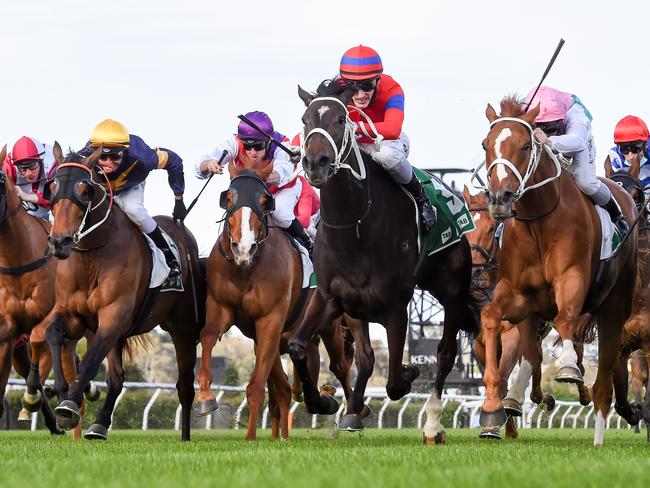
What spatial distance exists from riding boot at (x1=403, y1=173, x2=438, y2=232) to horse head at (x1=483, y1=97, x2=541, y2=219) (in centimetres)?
73

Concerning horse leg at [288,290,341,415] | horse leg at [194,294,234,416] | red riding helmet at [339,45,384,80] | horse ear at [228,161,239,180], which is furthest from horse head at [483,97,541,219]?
horse leg at [194,294,234,416]

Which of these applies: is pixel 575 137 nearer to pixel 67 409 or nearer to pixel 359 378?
pixel 359 378

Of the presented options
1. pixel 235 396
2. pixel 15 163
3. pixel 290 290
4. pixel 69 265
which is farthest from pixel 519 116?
pixel 235 396

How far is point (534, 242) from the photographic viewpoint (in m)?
7.78

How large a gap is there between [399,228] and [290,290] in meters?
1.81

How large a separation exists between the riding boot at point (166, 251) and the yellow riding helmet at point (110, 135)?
0.73 m

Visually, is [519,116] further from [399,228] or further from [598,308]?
[598,308]

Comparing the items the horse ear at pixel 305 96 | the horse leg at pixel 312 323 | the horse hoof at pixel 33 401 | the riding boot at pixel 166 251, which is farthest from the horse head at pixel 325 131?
the horse hoof at pixel 33 401

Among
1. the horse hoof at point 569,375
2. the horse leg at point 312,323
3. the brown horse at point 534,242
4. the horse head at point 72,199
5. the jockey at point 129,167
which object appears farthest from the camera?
the jockey at point 129,167

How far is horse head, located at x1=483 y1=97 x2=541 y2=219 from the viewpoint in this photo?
730 centimetres

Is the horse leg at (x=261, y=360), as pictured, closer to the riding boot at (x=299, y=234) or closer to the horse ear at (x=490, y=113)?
the riding boot at (x=299, y=234)

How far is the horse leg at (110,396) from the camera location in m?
9.10

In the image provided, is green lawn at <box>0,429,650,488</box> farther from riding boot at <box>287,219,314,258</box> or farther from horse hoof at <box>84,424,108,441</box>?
riding boot at <box>287,219,314,258</box>

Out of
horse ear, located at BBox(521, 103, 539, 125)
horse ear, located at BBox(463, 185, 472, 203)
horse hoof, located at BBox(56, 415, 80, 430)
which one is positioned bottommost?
horse hoof, located at BBox(56, 415, 80, 430)
